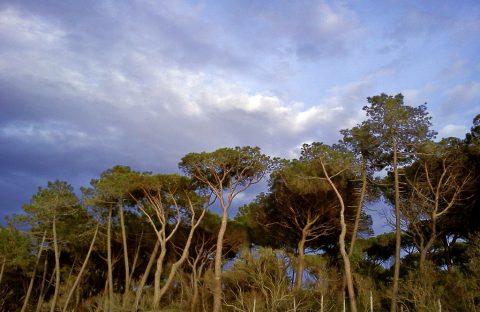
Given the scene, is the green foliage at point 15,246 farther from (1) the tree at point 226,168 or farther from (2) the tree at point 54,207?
(1) the tree at point 226,168

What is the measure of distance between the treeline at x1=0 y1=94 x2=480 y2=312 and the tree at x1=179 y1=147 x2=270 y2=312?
70 mm

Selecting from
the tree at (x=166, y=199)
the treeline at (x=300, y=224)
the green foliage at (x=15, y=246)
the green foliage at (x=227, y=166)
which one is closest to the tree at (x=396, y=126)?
the treeline at (x=300, y=224)

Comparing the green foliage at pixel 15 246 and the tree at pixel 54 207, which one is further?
the green foliage at pixel 15 246

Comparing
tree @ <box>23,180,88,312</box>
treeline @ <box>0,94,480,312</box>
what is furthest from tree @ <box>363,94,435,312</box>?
tree @ <box>23,180,88,312</box>

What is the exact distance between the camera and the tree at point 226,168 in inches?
888

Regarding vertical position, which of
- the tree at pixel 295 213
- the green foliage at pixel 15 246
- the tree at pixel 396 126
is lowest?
the green foliage at pixel 15 246

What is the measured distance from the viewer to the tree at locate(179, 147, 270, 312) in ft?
74.0

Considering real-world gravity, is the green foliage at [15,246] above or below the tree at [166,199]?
below

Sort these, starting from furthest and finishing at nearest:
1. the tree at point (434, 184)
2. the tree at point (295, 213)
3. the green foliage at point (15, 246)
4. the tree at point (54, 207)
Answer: the green foliage at point (15, 246) < the tree at point (54, 207) < the tree at point (295, 213) < the tree at point (434, 184)

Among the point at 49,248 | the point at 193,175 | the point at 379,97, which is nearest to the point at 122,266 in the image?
the point at 49,248

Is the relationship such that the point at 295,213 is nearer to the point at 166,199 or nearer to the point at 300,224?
the point at 300,224

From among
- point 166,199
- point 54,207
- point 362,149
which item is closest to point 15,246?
point 54,207

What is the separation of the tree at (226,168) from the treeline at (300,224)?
7cm

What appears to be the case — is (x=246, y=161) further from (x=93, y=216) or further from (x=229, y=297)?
(x=93, y=216)
